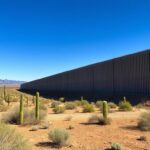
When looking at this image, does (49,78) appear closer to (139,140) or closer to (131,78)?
(131,78)

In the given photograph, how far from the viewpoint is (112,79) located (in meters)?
43.1

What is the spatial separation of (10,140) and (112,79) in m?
36.3

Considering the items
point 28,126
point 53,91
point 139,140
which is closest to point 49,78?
point 53,91

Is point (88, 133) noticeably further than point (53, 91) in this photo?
No

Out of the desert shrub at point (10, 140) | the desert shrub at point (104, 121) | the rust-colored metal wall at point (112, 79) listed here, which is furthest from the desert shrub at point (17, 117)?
the rust-colored metal wall at point (112, 79)

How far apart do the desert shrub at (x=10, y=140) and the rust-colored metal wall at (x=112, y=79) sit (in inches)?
1138

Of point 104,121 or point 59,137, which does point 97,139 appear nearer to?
point 59,137

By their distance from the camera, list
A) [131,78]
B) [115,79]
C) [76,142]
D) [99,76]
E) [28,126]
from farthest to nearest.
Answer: [99,76] < [115,79] < [131,78] < [28,126] < [76,142]

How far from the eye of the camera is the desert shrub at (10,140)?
6970 mm

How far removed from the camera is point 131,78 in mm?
38938

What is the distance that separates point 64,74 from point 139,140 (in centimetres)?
4999

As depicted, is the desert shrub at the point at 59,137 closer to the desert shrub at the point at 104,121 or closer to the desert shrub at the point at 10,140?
the desert shrub at the point at 10,140

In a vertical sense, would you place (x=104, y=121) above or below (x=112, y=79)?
below

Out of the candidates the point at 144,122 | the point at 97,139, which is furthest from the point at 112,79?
the point at 97,139
